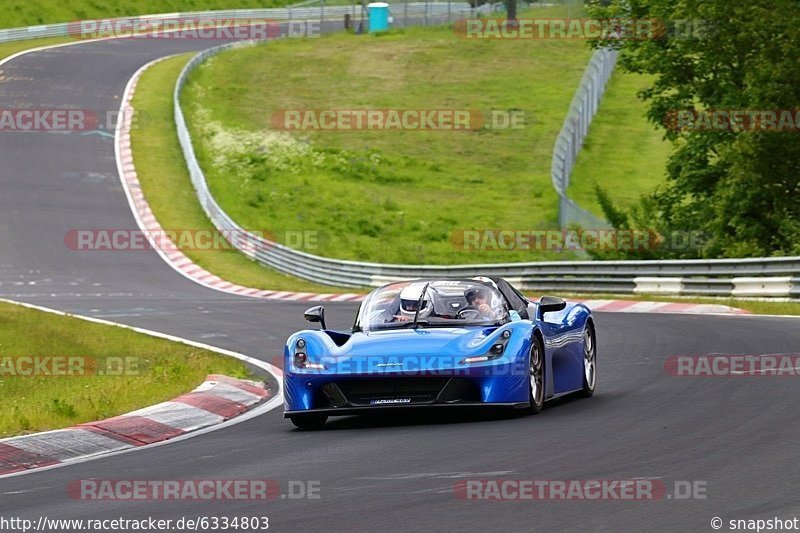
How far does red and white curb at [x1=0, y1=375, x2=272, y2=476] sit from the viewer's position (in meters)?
9.83

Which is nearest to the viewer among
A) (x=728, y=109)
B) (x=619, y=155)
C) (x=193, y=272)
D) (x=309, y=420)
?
(x=309, y=420)

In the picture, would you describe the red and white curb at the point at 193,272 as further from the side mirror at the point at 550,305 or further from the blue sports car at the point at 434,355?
the blue sports car at the point at 434,355

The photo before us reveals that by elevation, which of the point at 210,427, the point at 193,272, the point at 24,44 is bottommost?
the point at 193,272

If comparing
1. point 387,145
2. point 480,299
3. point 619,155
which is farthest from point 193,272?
point 480,299

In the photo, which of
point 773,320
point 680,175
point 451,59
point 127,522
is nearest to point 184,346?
point 773,320

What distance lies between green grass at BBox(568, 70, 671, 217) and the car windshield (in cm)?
3365

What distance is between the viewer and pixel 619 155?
178 ft

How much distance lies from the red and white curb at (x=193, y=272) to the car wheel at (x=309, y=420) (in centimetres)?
1167

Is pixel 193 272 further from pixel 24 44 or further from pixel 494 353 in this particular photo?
pixel 24 44

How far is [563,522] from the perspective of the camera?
261 inches

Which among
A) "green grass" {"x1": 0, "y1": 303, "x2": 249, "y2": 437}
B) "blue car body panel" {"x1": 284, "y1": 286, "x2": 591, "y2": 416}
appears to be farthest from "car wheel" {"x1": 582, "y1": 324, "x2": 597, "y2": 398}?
"green grass" {"x1": 0, "y1": 303, "x2": 249, "y2": 437}

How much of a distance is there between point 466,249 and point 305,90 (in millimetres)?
23318

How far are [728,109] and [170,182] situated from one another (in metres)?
21.3

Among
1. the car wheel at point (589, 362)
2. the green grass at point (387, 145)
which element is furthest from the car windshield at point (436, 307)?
the green grass at point (387, 145)
